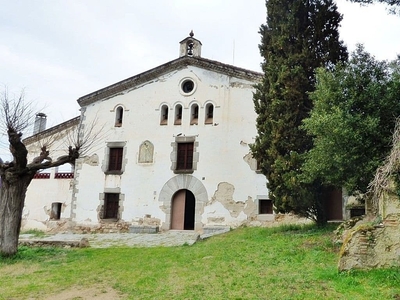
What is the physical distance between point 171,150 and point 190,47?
16.4ft

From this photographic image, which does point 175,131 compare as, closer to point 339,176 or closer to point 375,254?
point 339,176

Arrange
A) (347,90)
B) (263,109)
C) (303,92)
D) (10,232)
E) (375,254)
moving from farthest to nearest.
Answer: (263,109) → (303,92) → (10,232) → (347,90) → (375,254)

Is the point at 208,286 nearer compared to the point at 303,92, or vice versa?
the point at 208,286

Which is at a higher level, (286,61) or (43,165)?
(286,61)

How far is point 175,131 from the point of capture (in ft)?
52.6

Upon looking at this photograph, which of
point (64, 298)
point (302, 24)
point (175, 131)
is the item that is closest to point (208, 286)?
point (64, 298)

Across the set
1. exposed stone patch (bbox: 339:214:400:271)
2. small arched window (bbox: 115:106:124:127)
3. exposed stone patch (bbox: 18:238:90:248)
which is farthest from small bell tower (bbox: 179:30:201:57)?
exposed stone patch (bbox: 339:214:400:271)

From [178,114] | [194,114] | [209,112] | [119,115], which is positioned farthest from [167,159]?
[119,115]

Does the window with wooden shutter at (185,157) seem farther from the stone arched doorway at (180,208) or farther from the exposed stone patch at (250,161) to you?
the exposed stone patch at (250,161)

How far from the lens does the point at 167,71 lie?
16.7 meters

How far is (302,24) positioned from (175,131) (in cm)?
699

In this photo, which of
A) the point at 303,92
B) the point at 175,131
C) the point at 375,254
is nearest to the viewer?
the point at 375,254

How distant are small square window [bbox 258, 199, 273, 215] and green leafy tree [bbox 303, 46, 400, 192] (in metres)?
6.01

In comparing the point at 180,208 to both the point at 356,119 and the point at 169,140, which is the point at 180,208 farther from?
the point at 356,119
